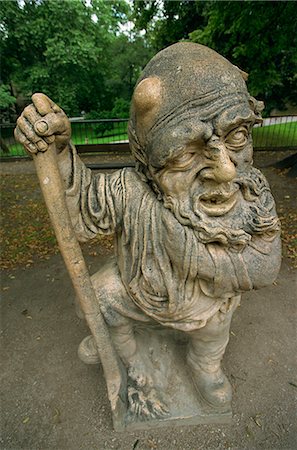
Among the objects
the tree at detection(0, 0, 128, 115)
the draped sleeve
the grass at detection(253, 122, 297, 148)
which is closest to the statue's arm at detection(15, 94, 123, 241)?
the draped sleeve

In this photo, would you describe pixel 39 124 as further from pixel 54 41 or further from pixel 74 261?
pixel 54 41

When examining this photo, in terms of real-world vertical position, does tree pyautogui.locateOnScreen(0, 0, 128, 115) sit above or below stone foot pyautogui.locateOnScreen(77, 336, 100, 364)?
above

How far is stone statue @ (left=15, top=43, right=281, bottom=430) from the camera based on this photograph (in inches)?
64.4

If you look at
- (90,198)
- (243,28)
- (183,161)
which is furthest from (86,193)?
(243,28)

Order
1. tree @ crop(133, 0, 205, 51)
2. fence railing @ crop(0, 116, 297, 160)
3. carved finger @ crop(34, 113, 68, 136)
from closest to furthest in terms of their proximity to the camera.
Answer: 1. carved finger @ crop(34, 113, 68, 136)
2. tree @ crop(133, 0, 205, 51)
3. fence railing @ crop(0, 116, 297, 160)

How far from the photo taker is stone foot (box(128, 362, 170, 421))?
2.58 meters

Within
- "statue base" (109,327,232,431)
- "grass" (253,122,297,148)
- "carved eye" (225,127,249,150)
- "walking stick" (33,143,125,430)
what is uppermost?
"carved eye" (225,127,249,150)

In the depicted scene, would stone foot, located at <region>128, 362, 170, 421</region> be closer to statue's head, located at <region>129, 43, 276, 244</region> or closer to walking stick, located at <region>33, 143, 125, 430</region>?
walking stick, located at <region>33, 143, 125, 430</region>

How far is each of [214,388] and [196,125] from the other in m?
1.91

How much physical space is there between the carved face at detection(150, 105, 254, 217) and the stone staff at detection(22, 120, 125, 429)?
531 mm

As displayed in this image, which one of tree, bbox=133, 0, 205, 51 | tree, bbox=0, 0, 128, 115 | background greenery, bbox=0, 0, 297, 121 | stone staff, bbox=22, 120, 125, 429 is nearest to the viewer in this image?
stone staff, bbox=22, 120, 125, 429

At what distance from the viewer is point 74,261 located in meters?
1.95

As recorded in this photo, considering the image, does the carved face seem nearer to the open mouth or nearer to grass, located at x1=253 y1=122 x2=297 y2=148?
the open mouth

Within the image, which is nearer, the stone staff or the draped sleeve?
the stone staff
